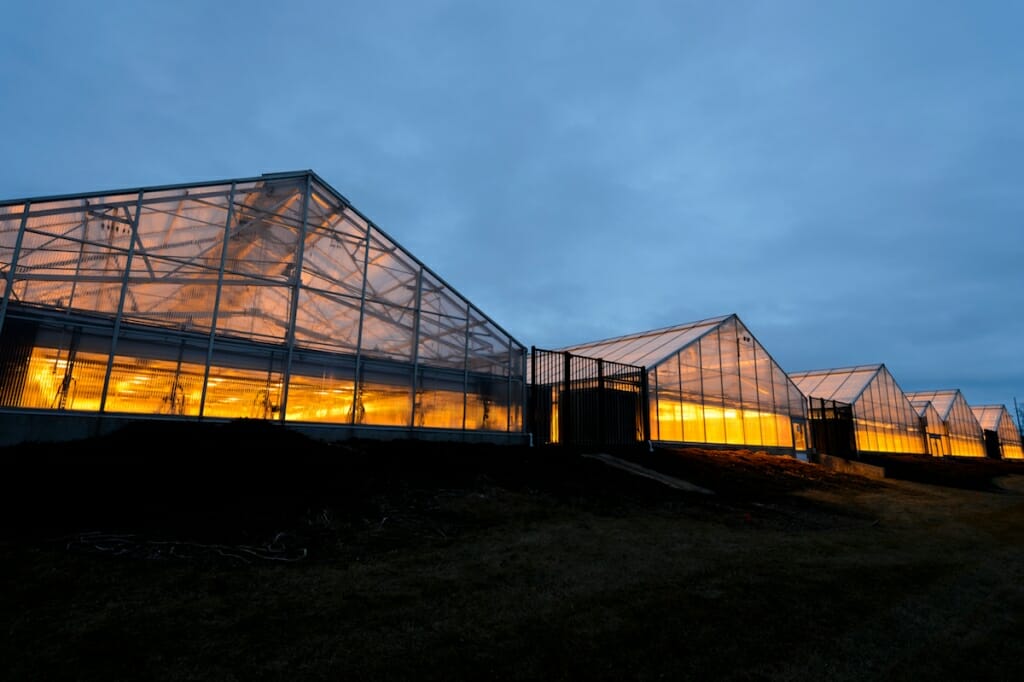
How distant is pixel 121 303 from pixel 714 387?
1005 inches

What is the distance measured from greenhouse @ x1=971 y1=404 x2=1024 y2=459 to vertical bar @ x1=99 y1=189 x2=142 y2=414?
8674 cm

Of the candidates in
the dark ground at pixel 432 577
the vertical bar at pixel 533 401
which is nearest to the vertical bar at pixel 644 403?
the vertical bar at pixel 533 401

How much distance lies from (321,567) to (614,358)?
2435 cm

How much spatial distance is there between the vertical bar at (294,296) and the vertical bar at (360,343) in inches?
78.4

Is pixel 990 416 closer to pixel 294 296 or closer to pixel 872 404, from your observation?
pixel 872 404

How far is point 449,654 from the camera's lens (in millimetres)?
4625

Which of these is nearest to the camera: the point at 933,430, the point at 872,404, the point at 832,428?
the point at 832,428

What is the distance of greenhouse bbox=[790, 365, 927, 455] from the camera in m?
38.5

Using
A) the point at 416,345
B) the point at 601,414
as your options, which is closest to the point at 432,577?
the point at 416,345

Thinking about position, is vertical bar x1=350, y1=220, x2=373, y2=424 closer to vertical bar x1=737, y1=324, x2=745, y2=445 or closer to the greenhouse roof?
vertical bar x1=737, y1=324, x2=745, y2=445

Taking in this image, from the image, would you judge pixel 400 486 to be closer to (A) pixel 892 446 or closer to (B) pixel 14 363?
(B) pixel 14 363

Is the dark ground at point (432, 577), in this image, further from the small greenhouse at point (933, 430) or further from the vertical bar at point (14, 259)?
the small greenhouse at point (933, 430)

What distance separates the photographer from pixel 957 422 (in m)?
55.7

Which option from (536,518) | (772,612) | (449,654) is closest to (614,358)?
(536,518)
